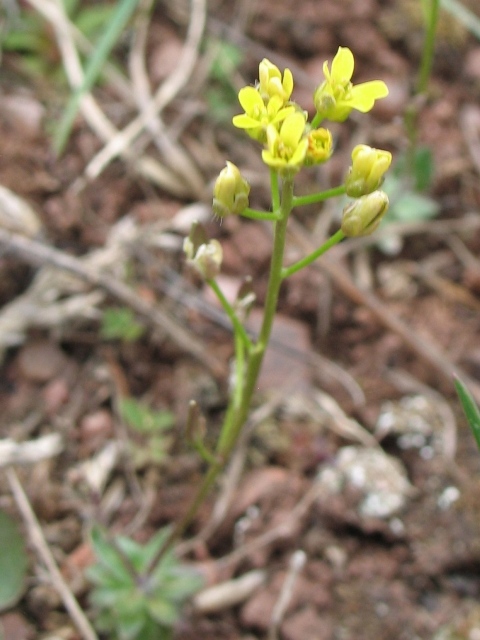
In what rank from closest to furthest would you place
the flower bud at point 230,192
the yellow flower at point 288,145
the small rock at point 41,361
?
the yellow flower at point 288,145 → the flower bud at point 230,192 → the small rock at point 41,361

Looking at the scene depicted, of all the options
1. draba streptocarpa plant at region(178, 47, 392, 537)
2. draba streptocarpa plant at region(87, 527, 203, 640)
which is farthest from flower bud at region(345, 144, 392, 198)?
draba streptocarpa plant at region(87, 527, 203, 640)

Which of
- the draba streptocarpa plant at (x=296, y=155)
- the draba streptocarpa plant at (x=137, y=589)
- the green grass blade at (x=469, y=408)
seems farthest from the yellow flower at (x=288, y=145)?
the draba streptocarpa plant at (x=137, y=589)

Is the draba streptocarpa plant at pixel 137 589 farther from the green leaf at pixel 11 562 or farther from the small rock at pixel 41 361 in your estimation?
the small rock at pixel 41 361

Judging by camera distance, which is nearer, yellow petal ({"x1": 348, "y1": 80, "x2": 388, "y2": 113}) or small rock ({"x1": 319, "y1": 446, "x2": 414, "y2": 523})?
yellow petal ({"x1": 348, "y1": 80, "x2": 388, "y2": 113})

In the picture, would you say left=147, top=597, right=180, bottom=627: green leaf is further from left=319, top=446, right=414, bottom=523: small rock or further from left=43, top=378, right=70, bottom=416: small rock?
left=43, top=378, right=70, bottom=416: small rock

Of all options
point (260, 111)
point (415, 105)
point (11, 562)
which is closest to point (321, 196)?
point (260, 111)

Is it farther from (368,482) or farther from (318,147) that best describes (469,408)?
(368,482)
